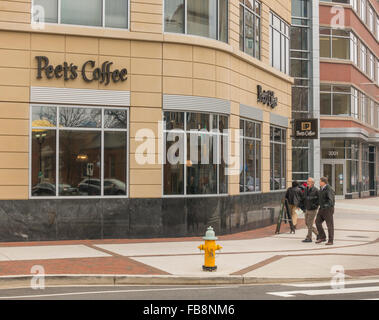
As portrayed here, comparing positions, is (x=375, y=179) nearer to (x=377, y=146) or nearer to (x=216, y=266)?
(x=377, y=146)

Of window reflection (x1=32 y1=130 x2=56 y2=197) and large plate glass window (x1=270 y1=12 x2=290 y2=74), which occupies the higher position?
large plate glass window (x1=270 y1=12 x2=290 y2=74)

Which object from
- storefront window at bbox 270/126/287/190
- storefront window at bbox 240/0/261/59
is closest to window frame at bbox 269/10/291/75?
storefront window at bbox 240/0/261/59

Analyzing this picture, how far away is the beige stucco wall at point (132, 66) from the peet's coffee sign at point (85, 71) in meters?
0.15

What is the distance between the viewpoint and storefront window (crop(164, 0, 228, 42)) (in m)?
17.5

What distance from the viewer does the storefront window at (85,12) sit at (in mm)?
16281

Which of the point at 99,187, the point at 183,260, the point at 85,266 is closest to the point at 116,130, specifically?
the point at 99,187

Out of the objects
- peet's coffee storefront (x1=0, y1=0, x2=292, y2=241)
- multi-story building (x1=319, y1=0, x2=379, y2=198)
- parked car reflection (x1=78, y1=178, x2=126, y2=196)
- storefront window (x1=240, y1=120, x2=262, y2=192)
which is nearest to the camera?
peet's coffee storefront (x1=0, y1=0, x2=292, y2=241)

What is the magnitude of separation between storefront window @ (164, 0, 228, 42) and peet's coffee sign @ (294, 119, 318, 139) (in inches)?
263

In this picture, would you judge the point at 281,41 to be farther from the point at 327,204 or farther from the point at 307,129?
the point at 327,204

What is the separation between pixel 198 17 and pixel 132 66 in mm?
2723

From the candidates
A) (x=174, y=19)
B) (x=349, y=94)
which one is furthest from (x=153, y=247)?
(x=349, y=94)

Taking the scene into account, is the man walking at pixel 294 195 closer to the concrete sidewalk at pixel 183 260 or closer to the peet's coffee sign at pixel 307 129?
the concrete sidewalk at pixel 183 260

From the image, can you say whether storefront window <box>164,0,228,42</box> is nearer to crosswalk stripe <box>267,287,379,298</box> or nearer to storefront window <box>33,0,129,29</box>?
storefront window <box>33,0,129,29</box>

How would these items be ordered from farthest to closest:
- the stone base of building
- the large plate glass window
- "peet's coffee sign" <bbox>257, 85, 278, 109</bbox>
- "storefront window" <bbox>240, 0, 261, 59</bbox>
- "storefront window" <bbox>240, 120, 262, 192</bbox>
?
1. the large plate glass window
2. "peet's coffee sign" <bbox>257, 85, 278, 109</bbox>
3. "storefront window" <bbox>240, 0, 261, 59</bbox>
4. "storefront window" <bbox>240, 120, 262, 192</bbox>
5. the stone base of building
